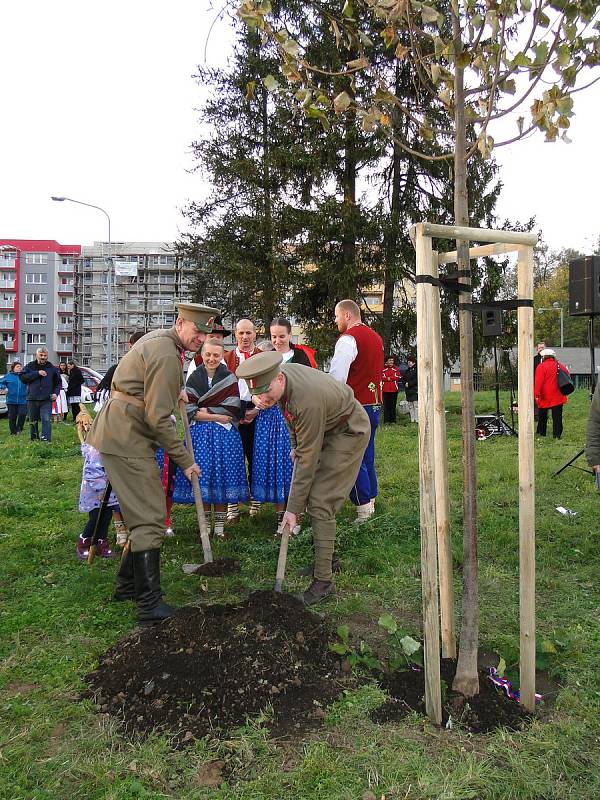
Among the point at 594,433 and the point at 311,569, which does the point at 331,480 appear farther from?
the point at 594,433

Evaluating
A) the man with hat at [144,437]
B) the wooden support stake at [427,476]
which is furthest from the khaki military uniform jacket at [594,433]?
the man with hat at [144,437]

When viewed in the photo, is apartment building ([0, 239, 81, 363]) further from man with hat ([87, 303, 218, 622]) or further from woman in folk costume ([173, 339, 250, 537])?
man with hat ([87, 303, 218, 622])

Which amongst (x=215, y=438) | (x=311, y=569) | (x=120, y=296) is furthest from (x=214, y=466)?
(x=120, y=296)

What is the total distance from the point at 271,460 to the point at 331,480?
190cm

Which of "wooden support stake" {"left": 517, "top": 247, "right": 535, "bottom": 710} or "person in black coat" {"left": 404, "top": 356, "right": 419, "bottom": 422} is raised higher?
"person in black coat" {"left": 404, "top": 356, "right": 419, "bottom": 422}

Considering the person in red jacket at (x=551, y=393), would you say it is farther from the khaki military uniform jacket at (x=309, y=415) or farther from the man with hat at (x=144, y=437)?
the man with hat at (x=144, y=437)

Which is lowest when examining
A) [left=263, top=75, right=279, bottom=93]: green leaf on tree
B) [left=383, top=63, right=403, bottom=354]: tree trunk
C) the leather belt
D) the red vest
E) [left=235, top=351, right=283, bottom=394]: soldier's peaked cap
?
the leather belt

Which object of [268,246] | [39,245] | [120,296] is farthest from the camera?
[39,245]

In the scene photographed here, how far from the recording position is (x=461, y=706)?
10.3ft

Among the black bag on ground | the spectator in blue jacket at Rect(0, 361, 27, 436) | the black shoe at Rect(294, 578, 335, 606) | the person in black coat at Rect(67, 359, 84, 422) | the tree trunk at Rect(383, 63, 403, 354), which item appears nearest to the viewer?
the black shoe at Rect(294, 578, 335, 606)

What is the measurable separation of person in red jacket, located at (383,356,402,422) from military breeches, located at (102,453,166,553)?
14012 millimetres

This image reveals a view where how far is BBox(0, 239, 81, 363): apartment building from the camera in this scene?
335 ft

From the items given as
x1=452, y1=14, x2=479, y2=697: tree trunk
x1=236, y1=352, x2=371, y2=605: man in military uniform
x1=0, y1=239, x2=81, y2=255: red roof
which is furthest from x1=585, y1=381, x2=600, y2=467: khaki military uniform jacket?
x1=0, y1=239, x2=81, y2=255: red roof

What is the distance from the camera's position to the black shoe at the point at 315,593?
449cm
